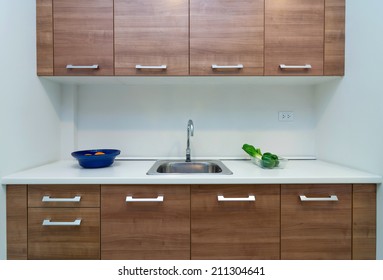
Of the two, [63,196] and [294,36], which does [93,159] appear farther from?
[294,36]

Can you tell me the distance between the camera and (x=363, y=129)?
4.56 ft

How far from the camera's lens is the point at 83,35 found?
4.96 feet

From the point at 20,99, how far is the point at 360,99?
1961 mm

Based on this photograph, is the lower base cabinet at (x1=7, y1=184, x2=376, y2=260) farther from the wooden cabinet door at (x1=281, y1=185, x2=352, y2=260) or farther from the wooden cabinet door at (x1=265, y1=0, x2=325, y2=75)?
the wooden cabinet door at (x1=265, y1=0, x2=325, y2=75)

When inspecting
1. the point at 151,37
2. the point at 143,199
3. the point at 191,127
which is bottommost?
the point at 143,199

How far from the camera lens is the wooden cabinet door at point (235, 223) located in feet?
4.18

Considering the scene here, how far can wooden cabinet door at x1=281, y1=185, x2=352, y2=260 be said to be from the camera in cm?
128

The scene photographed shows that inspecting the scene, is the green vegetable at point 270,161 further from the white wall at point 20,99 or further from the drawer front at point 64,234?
the white wall at point 20,99

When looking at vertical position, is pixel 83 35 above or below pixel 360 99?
above

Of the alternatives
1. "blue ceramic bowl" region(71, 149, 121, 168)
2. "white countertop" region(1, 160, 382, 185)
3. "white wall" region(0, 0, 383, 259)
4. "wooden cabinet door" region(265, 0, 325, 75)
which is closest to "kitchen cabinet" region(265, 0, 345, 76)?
"wooden cabinet door" region(265, 0, 325, 75)

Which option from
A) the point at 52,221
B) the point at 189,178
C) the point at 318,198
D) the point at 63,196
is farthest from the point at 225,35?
the point at 52,221

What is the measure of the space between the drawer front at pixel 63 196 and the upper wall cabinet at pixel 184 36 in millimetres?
717
